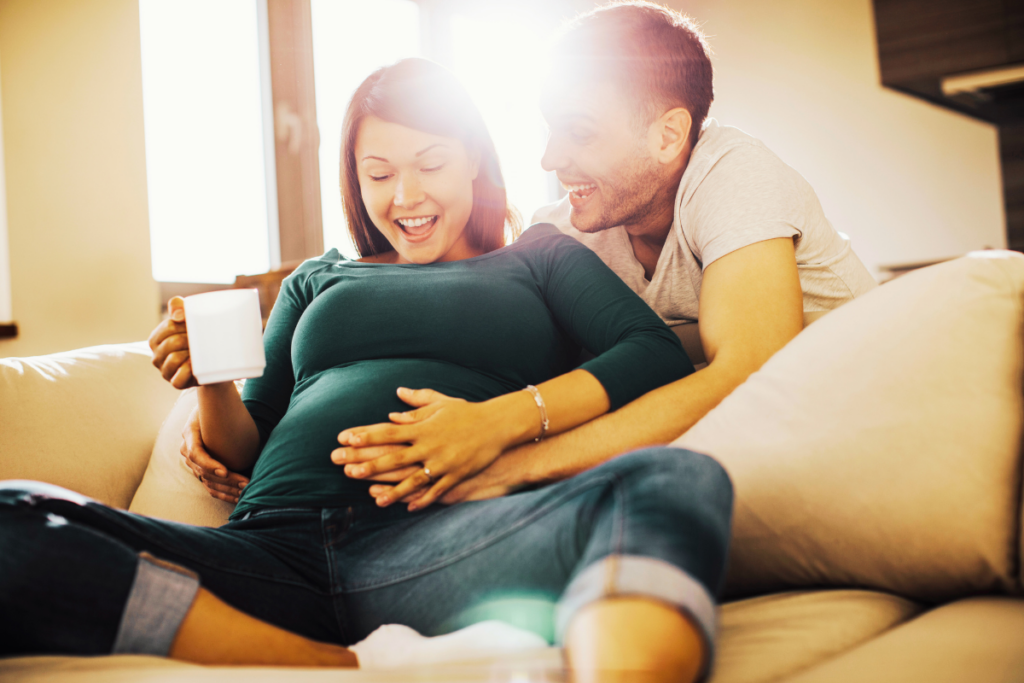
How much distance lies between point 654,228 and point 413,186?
1.62 ft

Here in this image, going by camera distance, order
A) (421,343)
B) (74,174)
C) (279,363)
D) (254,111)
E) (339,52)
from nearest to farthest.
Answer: (421,343) → (279,363) → (74,174) → (254,111) → (339,52)

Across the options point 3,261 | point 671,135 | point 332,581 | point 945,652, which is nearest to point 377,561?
point 332,581

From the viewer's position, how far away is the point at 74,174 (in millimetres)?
3188

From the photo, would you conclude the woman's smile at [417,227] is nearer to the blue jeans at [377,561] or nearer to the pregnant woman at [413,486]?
the pregnant woman at [413,486]

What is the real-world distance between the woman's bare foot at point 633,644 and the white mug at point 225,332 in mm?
496

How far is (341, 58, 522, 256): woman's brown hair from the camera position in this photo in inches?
50.5

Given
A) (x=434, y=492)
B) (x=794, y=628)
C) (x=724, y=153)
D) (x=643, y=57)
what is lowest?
(x=794, y=628)

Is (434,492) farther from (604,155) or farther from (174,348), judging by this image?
(604,155)

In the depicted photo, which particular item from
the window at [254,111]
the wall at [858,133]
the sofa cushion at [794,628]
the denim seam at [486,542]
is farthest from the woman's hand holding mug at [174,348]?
the wall at [858,133]

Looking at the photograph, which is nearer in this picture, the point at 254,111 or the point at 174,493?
the point at 174,493

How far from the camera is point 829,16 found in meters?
4.99

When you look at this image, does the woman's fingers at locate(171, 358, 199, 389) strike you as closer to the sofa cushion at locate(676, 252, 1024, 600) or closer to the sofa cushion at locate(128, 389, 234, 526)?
the sofa cushion at locate(128, 389, 234, 526)

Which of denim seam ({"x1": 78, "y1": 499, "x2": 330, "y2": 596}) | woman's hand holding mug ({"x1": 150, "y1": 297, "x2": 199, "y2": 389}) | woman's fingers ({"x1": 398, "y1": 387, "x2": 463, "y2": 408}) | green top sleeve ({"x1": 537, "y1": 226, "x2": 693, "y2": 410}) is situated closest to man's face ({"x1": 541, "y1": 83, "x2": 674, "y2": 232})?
green top sleeve ({"x1": 537, "y1": 226, "x2": 693, "y2": 410})

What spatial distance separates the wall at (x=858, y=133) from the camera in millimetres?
4711
